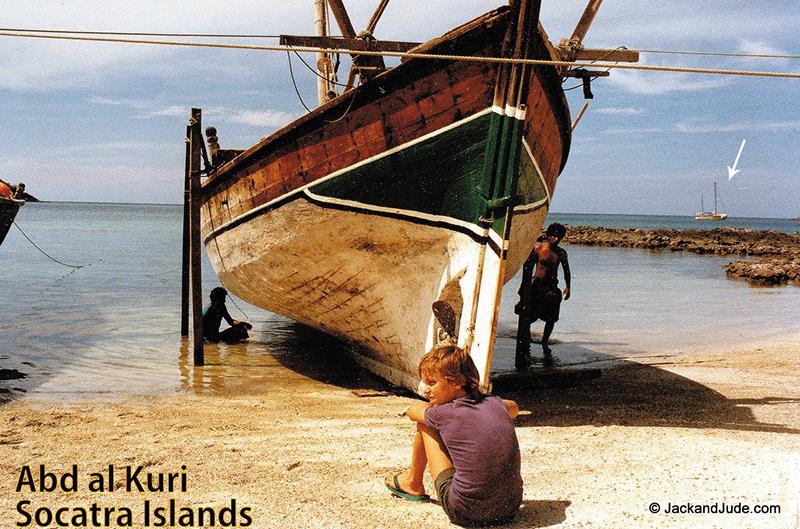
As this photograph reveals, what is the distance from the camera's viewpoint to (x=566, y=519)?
3199 millimetres

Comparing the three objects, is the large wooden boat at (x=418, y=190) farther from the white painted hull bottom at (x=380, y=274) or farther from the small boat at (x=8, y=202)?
the small boat at (x=8, y=202)

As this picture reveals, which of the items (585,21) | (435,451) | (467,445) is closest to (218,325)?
(585,21)

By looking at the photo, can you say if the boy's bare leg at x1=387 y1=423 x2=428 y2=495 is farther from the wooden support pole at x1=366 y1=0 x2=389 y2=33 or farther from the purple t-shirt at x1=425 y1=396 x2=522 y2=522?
the wooden support pole at x1=366 y1=0 x2=389 y2=33

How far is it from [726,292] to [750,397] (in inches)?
462

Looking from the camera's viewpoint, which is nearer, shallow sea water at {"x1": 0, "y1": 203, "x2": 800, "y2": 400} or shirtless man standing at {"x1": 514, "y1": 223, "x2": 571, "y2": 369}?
shallow sea water at {"x1": 0, "y1": 203, "x2": 800, "y2": 400}

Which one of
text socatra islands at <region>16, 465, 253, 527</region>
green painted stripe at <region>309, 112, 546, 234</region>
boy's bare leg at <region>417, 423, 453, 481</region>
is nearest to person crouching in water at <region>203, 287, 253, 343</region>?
green painted stripe at <region>309, 112, 546, 234</region>

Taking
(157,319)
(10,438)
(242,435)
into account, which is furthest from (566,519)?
(157,319)

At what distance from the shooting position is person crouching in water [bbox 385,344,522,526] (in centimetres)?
298

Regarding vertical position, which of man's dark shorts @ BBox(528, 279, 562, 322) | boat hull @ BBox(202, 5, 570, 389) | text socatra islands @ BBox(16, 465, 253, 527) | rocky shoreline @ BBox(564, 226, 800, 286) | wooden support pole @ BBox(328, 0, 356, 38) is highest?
wooden support pole @ BBox(328, 0, 356, 38)

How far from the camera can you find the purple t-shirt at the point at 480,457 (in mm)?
2969

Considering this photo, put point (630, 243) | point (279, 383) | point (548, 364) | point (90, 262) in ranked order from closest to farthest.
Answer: point (279, 383)
point (548, 364)
point (90, 262)
point (630, 243)

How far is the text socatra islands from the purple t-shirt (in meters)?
1.07

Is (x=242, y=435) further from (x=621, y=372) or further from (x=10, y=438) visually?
(x=621, y=372)

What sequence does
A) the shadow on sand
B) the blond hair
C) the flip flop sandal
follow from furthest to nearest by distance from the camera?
the shadow on sand → the flip flop sandal → the blond hair
